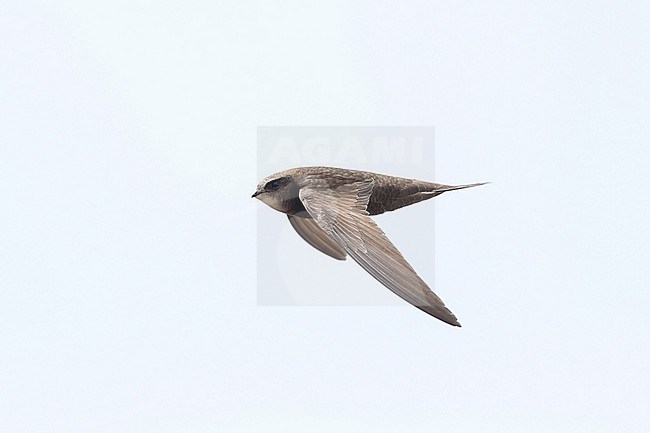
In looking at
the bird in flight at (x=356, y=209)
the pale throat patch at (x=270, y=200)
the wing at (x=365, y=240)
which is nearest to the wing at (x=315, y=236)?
the bird in flight at (x=356, y=209)

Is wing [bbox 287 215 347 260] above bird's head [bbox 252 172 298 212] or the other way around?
the other way around

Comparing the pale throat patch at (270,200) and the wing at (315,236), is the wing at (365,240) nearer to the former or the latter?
the pale throat patch at (270,200)

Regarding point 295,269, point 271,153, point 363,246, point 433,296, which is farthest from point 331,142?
point 433,296

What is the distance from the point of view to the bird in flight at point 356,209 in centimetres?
477

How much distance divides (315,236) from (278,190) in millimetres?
656

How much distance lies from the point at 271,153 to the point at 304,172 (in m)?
0.48

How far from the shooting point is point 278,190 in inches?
232

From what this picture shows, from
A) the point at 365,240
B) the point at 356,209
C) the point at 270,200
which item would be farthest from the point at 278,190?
the point at 365,240

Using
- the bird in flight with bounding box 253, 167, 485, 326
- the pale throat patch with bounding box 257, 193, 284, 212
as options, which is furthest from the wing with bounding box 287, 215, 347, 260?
the pale throat patch with bounding box 257, 193, 284, 212

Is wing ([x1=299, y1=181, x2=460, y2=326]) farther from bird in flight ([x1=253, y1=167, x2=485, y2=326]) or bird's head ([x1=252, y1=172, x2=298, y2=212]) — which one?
bird's head ([x1=252, y1=172, x2=298, y2=212])

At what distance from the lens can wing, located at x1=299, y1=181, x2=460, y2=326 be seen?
15.3ft

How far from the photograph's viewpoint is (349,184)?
5812mm

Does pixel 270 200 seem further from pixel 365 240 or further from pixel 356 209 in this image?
pixel 365 240

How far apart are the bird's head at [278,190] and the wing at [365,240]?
209mm
